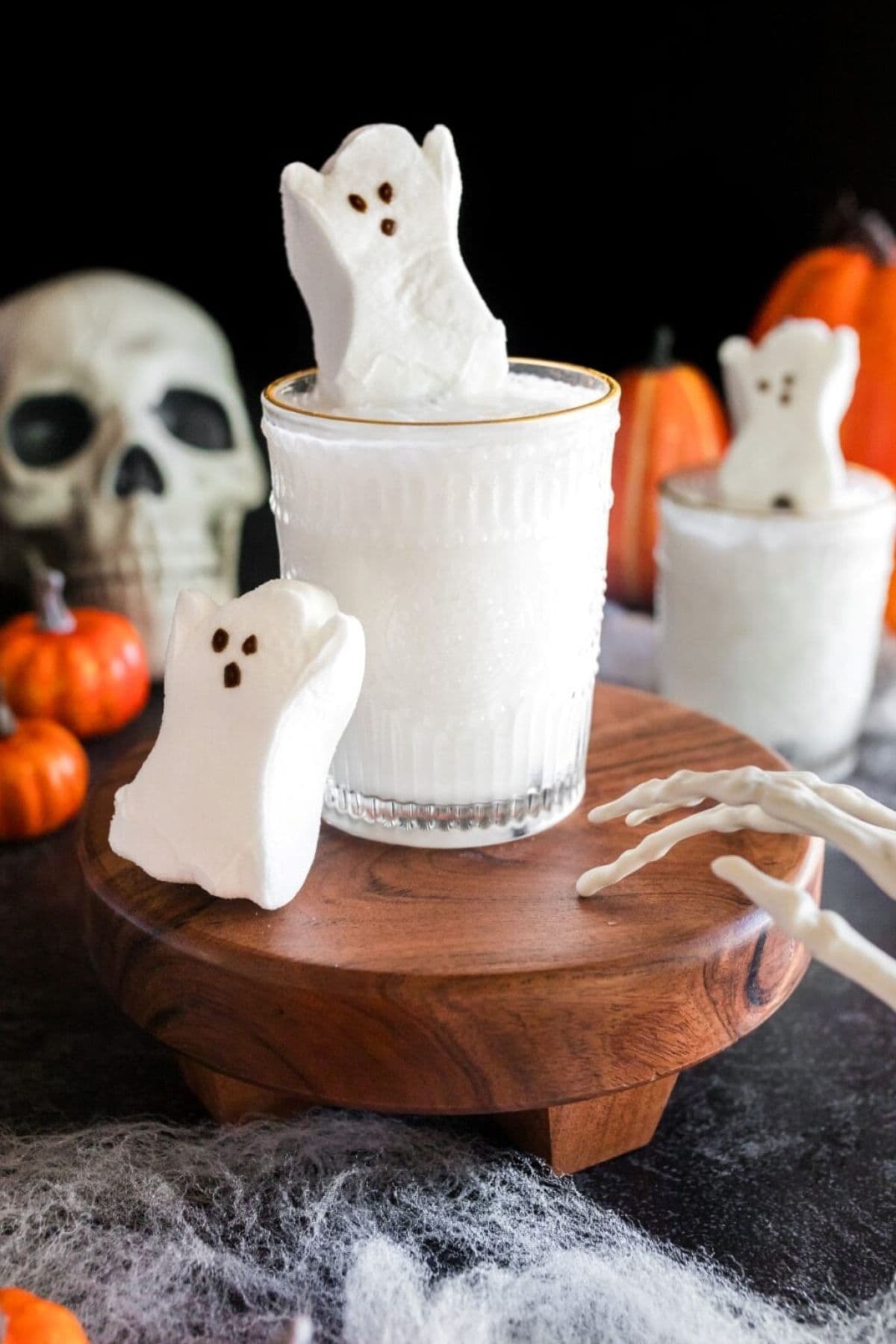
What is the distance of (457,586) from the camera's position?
533mm

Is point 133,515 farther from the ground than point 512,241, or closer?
closer

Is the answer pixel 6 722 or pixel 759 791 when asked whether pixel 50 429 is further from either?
pixel 759 791

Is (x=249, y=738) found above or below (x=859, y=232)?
below

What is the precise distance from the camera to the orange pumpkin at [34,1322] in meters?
0.42

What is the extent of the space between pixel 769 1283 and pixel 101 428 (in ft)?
2.77

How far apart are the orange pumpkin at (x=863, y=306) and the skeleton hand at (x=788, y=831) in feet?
2.26

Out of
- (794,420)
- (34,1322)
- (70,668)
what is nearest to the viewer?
(34,1322)

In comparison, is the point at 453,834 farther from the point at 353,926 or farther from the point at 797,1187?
the point at 797,1187

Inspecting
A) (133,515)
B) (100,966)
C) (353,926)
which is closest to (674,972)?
(353,926)

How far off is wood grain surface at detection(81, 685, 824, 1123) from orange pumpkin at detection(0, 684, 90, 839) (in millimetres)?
341

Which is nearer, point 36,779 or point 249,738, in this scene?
point 249,738

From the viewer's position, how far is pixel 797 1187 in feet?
1.88

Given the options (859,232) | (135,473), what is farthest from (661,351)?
(135,473)

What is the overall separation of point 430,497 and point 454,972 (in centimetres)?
18
